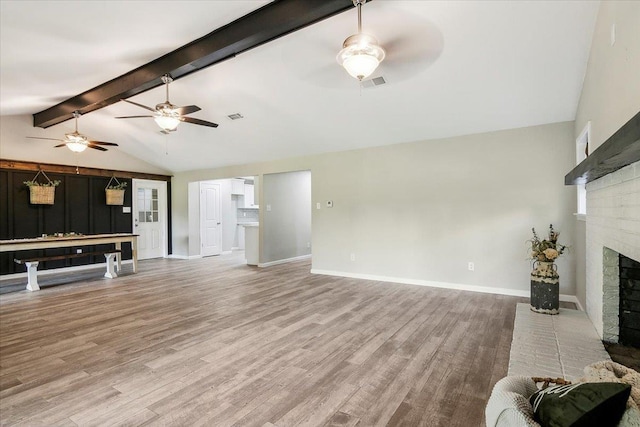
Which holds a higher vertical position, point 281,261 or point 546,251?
point 546,251

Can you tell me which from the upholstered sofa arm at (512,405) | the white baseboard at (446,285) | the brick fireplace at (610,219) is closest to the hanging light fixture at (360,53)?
the brick fireplace at (610,219)

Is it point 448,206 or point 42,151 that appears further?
point 42,151

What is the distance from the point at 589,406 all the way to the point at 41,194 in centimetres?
865

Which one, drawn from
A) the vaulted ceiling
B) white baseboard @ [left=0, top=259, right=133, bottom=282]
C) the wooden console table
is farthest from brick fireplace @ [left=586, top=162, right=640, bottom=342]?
white baseboard @ [left=0, top=259, right=133, bottom=282]

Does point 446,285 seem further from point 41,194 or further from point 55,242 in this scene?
point 41,194

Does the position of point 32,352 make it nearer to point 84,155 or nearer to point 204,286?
point 204,286

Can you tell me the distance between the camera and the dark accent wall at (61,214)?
21.0 ft

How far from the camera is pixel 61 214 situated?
23.5 ft

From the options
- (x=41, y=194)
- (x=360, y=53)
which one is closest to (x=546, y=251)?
(x=360, y=53)

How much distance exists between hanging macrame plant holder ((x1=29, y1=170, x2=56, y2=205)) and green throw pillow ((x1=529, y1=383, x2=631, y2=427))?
336 inches

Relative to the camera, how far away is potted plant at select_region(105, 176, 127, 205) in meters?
7.73

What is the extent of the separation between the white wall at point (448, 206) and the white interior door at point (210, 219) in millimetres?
3779

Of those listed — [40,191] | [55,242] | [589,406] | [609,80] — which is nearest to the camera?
[589,406]

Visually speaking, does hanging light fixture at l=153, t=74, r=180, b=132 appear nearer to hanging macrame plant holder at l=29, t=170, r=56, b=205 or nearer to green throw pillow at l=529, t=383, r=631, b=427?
green throw pillow at l=529, t=383, r=631, b=427
